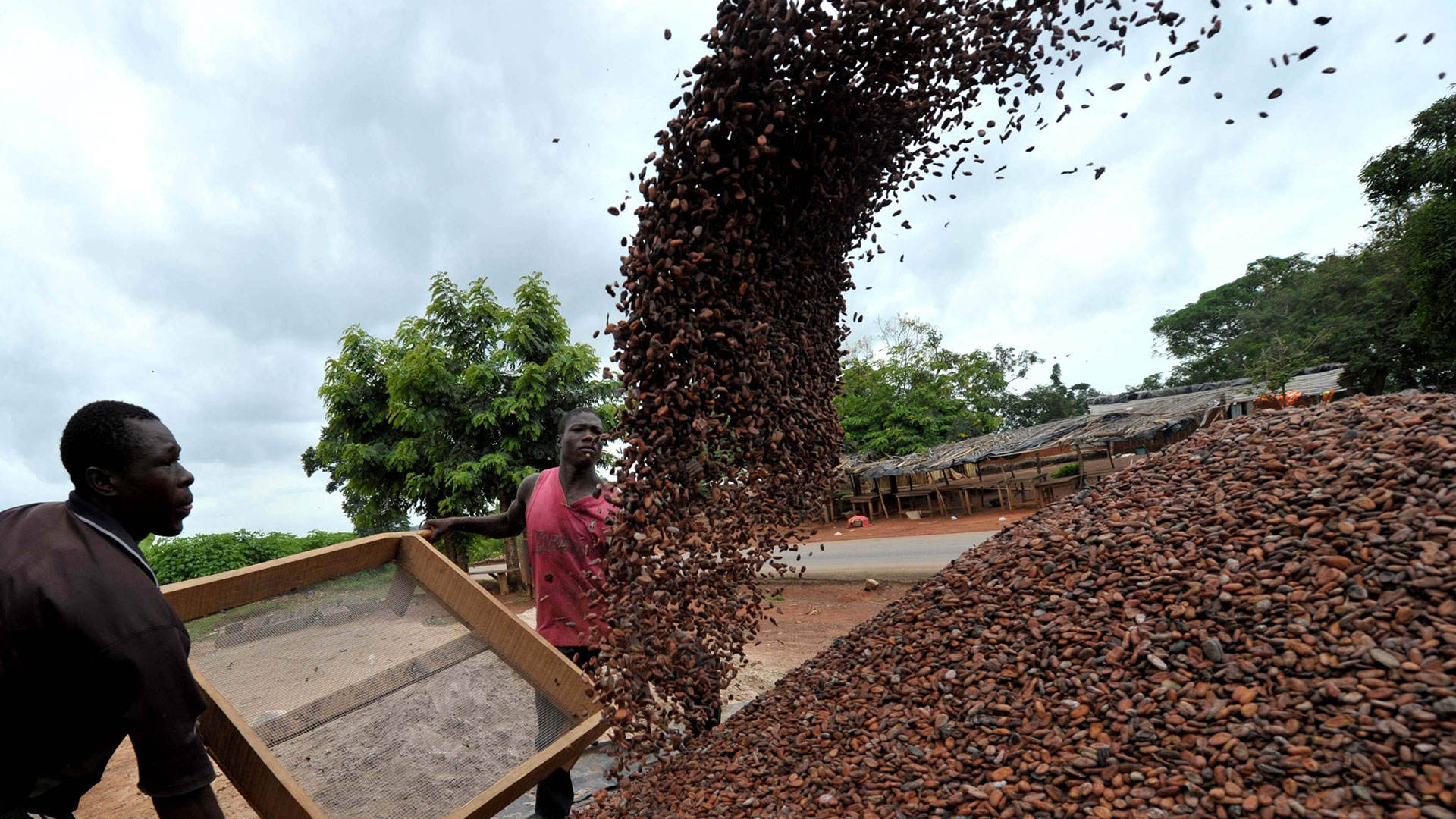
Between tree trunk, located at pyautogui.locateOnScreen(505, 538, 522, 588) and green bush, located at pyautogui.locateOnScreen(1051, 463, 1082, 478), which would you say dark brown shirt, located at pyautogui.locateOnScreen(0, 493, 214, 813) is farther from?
green bush, located at pyautogui.locateOnScreen(1051, 463, 1082, 478)

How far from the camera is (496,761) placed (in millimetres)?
2383

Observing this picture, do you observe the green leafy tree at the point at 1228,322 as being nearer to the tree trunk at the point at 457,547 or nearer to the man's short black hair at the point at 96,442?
the tree trunk at the point at 457,547

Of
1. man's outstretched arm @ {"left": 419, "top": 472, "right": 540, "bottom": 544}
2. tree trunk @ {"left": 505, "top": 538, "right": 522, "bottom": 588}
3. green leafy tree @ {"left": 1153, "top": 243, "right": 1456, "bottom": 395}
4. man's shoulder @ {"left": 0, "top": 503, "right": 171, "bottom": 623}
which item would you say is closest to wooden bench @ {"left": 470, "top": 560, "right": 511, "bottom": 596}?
tree trunk @ {"left": 505, "top": 538, "right": 522, "bottom": 588}

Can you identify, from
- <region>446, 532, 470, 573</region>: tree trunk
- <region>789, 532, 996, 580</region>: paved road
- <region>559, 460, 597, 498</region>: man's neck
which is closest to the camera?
A: <region>559, 460, 597, 498</region>: man's neck

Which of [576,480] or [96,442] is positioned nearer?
[96,442]

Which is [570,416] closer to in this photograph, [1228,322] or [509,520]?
[509,520]

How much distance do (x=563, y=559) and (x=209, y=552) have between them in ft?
42.1

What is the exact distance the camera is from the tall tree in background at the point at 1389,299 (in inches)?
609

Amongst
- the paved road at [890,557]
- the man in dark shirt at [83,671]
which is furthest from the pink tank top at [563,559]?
the paved road at [890,557]

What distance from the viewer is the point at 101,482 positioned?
1.69 meters

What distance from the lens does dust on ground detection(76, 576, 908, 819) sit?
14.8ft

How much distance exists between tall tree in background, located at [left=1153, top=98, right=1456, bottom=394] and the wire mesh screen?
20.0 meters

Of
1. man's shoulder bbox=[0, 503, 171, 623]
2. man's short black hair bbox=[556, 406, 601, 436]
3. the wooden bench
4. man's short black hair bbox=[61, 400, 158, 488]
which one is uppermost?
man's short black hair bbox=[556, 406, 601, 436]

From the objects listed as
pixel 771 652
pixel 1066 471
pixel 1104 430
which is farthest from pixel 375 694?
pixel 1066 471
